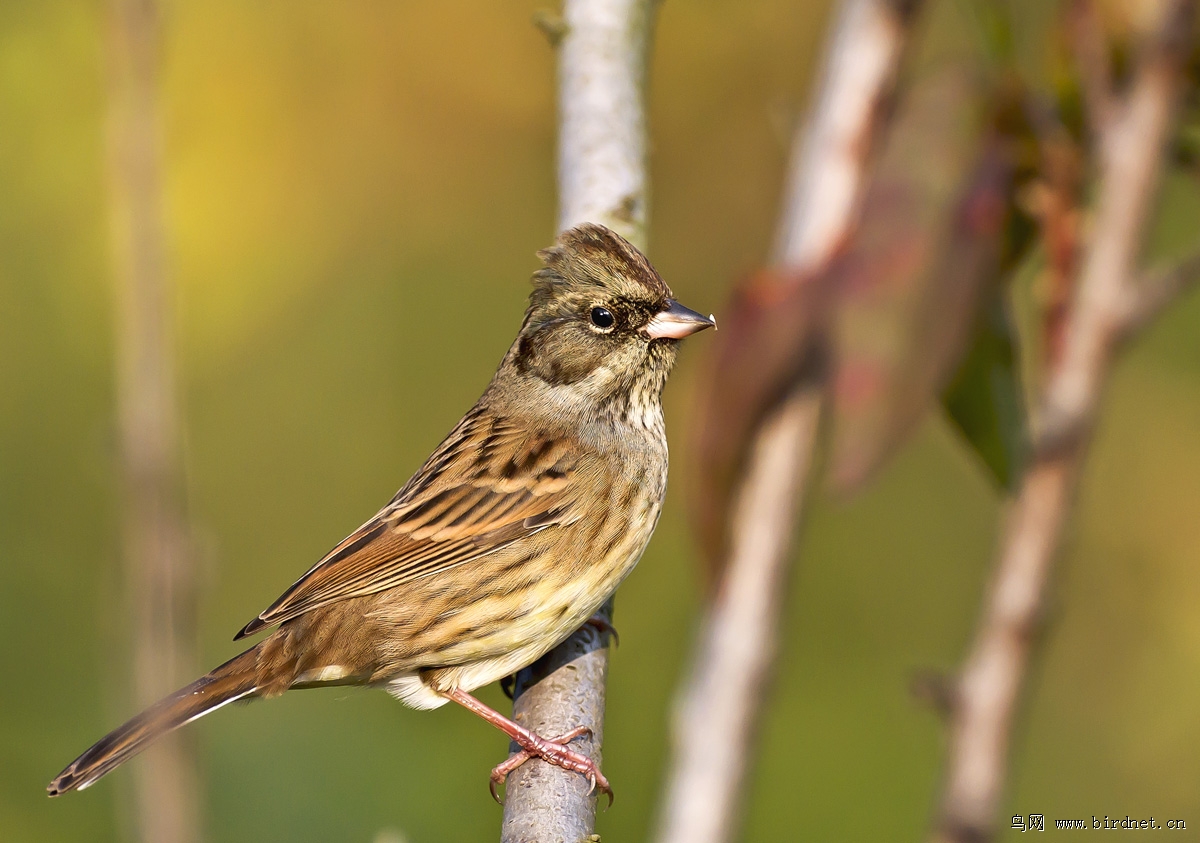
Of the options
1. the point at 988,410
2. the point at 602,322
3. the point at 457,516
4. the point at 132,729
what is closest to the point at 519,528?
the point at 457,516

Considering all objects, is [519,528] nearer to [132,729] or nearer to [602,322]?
[602,322]

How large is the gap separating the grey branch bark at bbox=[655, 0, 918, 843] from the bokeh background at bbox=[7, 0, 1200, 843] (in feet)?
10.6

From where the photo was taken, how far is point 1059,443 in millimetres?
698

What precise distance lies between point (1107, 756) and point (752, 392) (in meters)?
3.99

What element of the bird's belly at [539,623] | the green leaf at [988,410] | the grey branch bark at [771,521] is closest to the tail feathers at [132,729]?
the bird's belly at [539,623]

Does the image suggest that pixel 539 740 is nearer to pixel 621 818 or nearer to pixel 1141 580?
pixel 621 818

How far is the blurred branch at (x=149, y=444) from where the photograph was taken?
38.0 inches

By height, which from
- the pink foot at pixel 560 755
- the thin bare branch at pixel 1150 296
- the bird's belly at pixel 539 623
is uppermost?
the thin bare branch at pixel 1150 296

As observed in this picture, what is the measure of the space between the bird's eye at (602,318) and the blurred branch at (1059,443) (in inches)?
96.4

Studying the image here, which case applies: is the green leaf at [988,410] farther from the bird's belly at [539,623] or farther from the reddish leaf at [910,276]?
the bird's belly at [539,623]

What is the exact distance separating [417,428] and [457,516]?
6.71 feet

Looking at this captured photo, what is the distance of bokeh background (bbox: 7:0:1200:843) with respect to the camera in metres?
4.11

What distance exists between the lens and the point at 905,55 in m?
0.77

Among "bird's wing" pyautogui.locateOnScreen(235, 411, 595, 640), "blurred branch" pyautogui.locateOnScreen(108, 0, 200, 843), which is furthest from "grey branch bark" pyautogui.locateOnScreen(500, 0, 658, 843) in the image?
Result: "blurred branch" pyautogui.locateOnScreen(108, 0, 200, 843)
